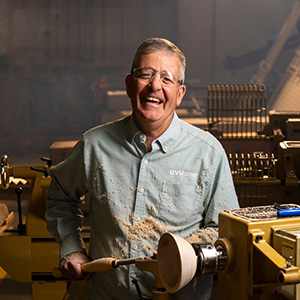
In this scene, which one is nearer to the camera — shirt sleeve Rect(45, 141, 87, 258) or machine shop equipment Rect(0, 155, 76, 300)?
shirt sleeve Rect(45, 141, 87, 258)

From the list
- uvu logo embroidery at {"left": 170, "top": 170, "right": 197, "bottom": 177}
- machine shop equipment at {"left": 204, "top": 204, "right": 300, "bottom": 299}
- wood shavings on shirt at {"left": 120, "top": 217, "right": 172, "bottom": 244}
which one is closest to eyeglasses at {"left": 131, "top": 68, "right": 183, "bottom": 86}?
uvu logo embroidery at {"left": 170, "top": 170, "right": 197, "bottom": 177}

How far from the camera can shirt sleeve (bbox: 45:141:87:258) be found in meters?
1.73

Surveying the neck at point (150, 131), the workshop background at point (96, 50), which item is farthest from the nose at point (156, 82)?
the workshop background at point (96, 50)

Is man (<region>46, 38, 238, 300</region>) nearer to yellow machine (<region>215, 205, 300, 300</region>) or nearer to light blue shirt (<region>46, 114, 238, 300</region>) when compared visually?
light blue shirt (<region>46, 114, 238, 300</region>)

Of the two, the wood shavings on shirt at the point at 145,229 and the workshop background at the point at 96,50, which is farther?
the workshop background at the point at 96,50

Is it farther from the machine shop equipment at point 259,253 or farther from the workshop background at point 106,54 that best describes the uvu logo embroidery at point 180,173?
the workshop background at point 106,54

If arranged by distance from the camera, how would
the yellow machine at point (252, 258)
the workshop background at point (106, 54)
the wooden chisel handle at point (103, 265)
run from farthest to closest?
the workshop background at point (106, 54)
the wooden chisel handle at point (103, 265)
the yellow machine at point (252, 258)

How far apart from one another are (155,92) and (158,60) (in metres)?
0.10

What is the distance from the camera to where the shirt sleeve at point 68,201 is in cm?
173

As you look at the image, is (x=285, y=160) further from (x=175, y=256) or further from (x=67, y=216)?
(x=175, y=256)

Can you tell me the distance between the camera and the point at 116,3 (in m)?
8.31

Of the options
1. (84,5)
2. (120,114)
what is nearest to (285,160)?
(120,114)

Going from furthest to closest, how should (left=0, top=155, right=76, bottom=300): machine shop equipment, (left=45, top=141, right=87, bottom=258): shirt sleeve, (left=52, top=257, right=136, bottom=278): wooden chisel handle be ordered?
1. (left=0, top=155, right=76, bottom=300): machine shop equipment
2. (left=45, top=141, right=87, bottom=258): shirt sleeve
3. (left=52, top=257, right=136, bottom=278): wooden chisel handle

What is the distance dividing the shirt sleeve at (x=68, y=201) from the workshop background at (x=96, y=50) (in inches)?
254
